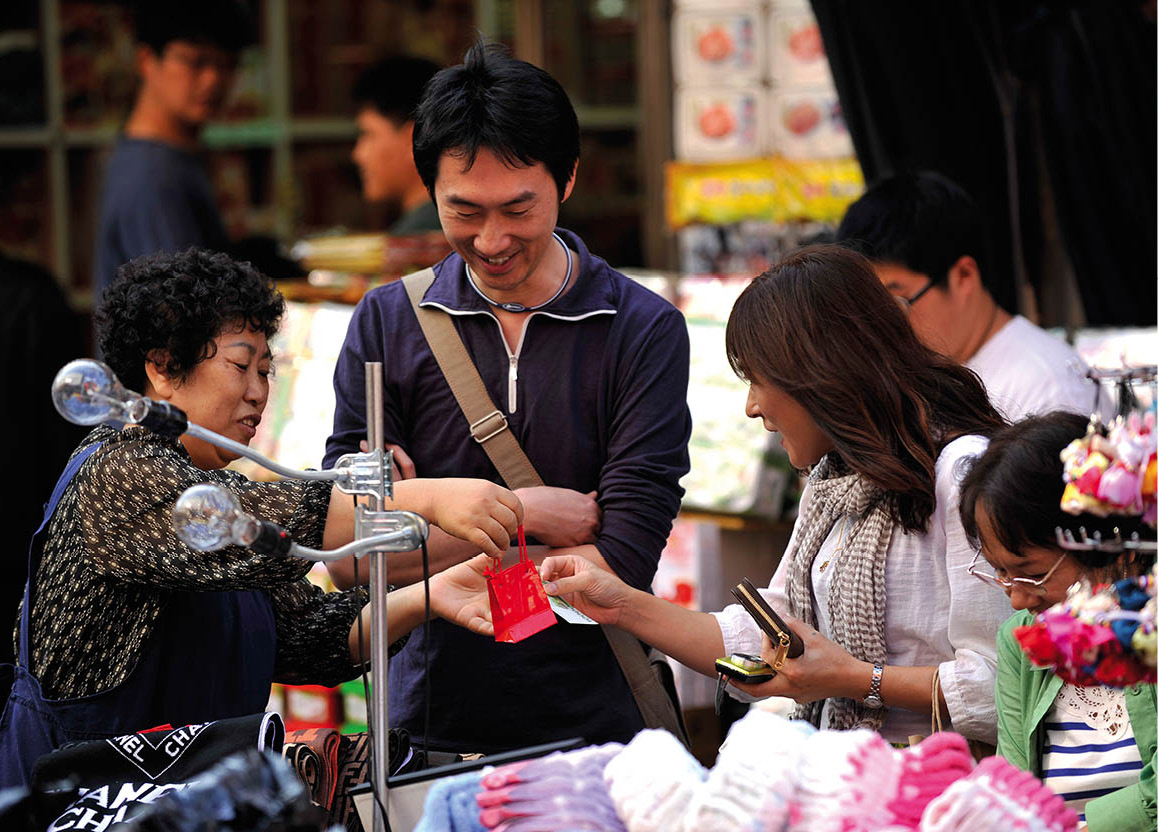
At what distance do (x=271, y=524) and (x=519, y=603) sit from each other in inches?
21.7

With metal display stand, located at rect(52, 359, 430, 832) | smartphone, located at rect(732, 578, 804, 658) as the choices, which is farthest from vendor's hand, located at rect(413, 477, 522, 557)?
smartphone, located at rect(732, 578, 804, 658)

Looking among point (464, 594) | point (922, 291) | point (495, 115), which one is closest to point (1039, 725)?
point (464, 594)

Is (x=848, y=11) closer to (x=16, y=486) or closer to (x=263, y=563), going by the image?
(x=263, y=563)

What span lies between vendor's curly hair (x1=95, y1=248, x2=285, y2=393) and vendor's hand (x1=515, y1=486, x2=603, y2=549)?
52 cm

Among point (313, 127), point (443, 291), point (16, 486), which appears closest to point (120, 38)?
point (313, 127)

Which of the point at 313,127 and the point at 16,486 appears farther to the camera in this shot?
the point at 313,127

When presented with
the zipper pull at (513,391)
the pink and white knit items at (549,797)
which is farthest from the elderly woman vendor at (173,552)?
the pink and white knit items at (549,797)

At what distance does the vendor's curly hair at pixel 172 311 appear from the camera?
219 centimetres

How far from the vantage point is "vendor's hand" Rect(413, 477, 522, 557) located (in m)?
1.98

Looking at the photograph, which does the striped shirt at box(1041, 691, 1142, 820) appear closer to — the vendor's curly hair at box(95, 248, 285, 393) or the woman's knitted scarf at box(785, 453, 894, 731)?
the woman's knitted scarf at box(785, 453, 894, 731)

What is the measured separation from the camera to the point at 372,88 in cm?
496

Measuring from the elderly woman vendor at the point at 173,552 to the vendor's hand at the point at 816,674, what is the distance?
Result: 43 centimetres

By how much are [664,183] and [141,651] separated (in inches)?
129

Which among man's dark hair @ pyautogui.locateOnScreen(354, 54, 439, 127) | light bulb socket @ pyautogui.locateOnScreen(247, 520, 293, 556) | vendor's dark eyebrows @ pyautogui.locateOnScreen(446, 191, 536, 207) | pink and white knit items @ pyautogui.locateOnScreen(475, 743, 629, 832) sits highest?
man's dark hair @ pyautogui.locateOnScreen(354, 54, 439, 127)
